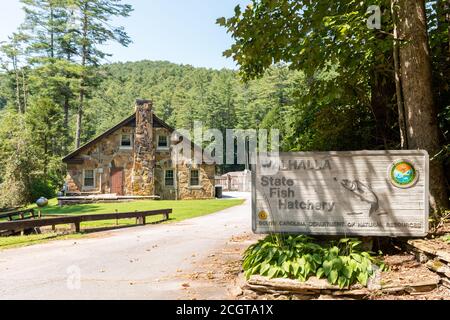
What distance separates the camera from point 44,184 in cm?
3778

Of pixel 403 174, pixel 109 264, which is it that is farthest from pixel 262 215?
pixel 109 264

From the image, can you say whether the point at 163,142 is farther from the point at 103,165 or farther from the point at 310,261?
the point at 310,261

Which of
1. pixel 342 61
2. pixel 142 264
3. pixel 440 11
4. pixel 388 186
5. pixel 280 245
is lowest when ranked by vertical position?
pixel 142 264

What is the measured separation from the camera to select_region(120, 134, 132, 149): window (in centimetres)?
3506

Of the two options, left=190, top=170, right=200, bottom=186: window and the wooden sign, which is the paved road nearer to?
the wooden sign

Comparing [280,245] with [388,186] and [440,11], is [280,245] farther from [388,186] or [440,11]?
[440,11]

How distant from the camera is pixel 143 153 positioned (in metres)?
34.6

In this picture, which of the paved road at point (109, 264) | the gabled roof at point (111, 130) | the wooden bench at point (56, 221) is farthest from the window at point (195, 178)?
the paved road at point (109, 264)

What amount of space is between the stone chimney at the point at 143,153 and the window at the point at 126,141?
0.75 m

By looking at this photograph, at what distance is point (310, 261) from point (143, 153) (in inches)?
1169

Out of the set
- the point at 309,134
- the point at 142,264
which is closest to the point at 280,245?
the point at 142,264

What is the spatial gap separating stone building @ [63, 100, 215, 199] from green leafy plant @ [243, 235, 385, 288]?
28064mm

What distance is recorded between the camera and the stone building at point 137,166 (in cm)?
3438

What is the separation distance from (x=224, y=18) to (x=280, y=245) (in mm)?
5745
